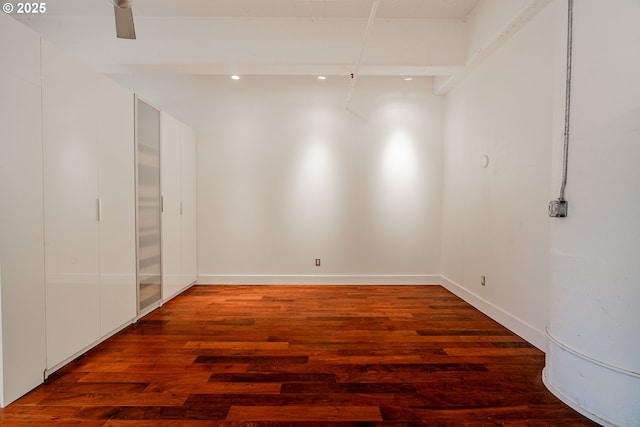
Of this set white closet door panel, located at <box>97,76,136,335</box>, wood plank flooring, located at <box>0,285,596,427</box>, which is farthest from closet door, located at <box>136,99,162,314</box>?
wood plank flooring, located at <box>0,285,596,427</box>

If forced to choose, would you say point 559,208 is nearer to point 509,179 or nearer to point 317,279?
point 509,179

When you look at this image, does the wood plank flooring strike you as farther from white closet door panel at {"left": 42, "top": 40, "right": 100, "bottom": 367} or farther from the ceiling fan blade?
the ceiling fan blade

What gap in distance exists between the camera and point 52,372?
2127mm

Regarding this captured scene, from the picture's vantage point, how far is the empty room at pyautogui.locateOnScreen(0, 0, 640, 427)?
5.67 feet

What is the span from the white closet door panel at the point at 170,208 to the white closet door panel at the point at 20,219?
1.63m

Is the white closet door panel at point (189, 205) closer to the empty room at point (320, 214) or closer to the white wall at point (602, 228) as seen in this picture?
the empty room at point (320, 214)

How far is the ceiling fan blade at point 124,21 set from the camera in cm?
187

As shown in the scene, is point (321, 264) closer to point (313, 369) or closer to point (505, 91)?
point (313, 369)

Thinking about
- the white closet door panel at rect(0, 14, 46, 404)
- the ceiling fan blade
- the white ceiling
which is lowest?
the white closet door panel at rect(0, 14, 46, 404)

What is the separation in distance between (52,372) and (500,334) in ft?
12.4

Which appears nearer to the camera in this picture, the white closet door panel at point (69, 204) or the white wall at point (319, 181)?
the white closet door panel at point (69, 204)

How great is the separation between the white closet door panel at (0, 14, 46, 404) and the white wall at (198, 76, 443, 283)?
8.54 feet

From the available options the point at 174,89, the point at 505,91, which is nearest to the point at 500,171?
the point at 505,91

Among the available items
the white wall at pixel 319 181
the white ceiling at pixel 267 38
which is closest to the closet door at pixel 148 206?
the white ceiling at pixel 267 38
